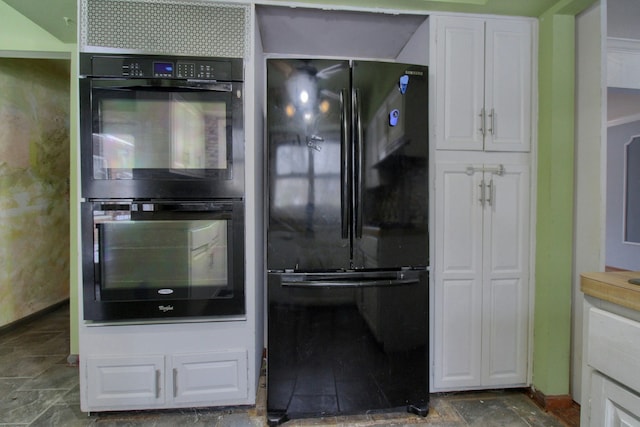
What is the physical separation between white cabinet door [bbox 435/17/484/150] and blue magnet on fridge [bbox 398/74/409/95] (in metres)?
0.27

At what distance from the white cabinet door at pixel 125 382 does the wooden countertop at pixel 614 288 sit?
6.19 feet

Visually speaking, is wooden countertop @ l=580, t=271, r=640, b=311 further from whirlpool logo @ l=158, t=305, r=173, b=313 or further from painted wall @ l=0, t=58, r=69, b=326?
painted wall @ l=0, t=58, r=69, b=326

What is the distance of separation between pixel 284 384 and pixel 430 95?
5.86 feet

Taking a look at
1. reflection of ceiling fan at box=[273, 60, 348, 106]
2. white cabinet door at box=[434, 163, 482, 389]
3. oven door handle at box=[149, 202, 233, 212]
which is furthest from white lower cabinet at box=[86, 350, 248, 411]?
reflection of ceiling fan at box=[273, 60, 348, 106]

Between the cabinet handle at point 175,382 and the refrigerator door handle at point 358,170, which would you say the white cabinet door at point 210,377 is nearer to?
the cabinet handle at point 175,382

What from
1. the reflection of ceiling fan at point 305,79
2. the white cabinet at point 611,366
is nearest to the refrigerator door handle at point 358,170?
the reflection of ceiling fan at point 305,79

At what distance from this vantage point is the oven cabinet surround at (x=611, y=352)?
0.80 metres

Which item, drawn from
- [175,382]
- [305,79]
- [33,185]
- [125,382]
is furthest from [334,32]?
[33,185]

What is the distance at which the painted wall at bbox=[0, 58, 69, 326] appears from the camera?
2.66 m

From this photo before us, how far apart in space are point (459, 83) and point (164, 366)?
228 centimetres

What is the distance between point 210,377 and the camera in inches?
61.0

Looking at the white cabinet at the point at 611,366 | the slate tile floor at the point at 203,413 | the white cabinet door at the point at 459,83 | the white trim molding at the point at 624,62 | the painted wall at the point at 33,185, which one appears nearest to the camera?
the white cabinet at the point at 611,366

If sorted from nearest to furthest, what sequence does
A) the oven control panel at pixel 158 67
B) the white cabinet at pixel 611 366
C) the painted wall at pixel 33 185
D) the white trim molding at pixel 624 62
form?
the white cabinet at pixel 611 366 < the oven control panel at pixel 158 67 < the white trim molding at pixel 624 62 < the painted wall at pixel 33 185

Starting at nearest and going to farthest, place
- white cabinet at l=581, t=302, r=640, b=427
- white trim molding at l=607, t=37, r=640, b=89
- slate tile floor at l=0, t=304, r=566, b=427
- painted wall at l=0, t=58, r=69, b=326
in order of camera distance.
Result: white cabinet at l=581, t=302, r=640, b=427 → slate tile floor at l=0, t=304, r=566, b=427 → white trim molding at l=607, t=37, r=640, b=89 → painted wall at l=0, t=58, r=69, b=326
